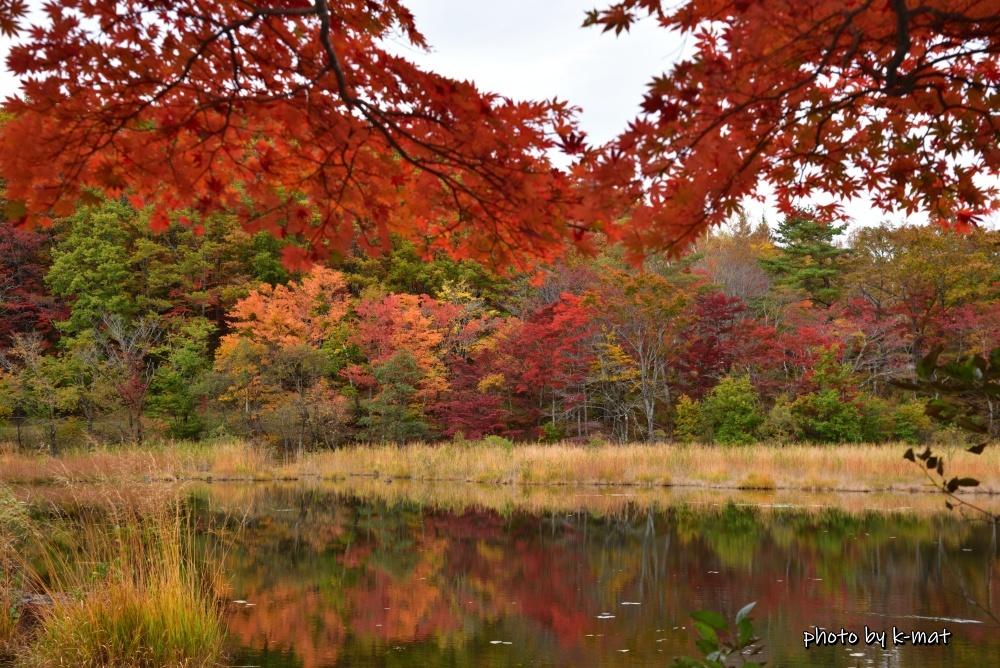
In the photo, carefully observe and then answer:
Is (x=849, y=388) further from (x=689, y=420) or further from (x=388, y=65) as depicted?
(x=388, y=65)

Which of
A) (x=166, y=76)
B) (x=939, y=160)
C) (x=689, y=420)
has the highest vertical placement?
(x=166, y=76)

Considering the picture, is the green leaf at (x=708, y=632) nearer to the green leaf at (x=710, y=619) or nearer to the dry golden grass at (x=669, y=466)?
the green leaf at (x=710, y=619)

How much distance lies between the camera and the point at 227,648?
204 inches

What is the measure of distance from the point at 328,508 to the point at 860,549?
26.0 feet

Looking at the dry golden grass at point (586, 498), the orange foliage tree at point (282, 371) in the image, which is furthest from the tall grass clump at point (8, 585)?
the orange foliage tree at point (282, 371)

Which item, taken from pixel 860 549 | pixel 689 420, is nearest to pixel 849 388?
pixel 689 420

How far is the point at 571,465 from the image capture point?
15484 mm

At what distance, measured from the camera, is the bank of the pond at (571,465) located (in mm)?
13766

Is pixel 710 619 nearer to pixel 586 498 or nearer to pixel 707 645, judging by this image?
pixel 707 645

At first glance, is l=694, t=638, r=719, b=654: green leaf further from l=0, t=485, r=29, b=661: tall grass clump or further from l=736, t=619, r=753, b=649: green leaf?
l=0, t=485, r=29, b=661: tall grass clump

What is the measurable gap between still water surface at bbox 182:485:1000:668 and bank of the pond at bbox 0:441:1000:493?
2523 mm

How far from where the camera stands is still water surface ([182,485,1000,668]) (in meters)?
5.30

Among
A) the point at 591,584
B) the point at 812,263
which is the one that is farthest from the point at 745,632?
the point at 812,263

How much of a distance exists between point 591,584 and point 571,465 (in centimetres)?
813
